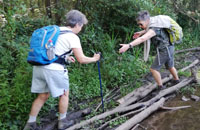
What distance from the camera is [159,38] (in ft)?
14.3

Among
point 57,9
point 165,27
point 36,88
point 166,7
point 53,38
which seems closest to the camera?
point 53,38

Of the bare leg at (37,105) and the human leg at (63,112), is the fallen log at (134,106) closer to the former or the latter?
the human leg at (63,112)

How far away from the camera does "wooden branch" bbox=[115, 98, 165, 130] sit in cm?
320

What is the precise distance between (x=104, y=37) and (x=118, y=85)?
2037mm

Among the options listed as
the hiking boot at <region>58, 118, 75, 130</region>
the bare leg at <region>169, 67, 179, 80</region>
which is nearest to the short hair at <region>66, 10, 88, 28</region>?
the hiking boot at <region>58, 118, 75, 130</region>

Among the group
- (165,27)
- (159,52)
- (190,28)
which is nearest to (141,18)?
(165,27)

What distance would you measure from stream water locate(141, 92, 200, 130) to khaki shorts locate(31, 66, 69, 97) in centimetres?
160

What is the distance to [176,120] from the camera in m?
3.58

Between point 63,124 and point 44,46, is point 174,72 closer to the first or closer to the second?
point 63,124

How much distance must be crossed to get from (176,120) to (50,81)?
7.71ft

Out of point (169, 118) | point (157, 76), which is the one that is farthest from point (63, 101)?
point (157, 76)

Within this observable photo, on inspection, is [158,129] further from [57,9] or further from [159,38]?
[57,9]

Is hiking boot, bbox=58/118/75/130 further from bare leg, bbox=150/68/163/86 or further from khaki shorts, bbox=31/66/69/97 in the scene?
bare leg, bbox=150/68/163/86

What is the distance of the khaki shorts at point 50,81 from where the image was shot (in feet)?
9.67
